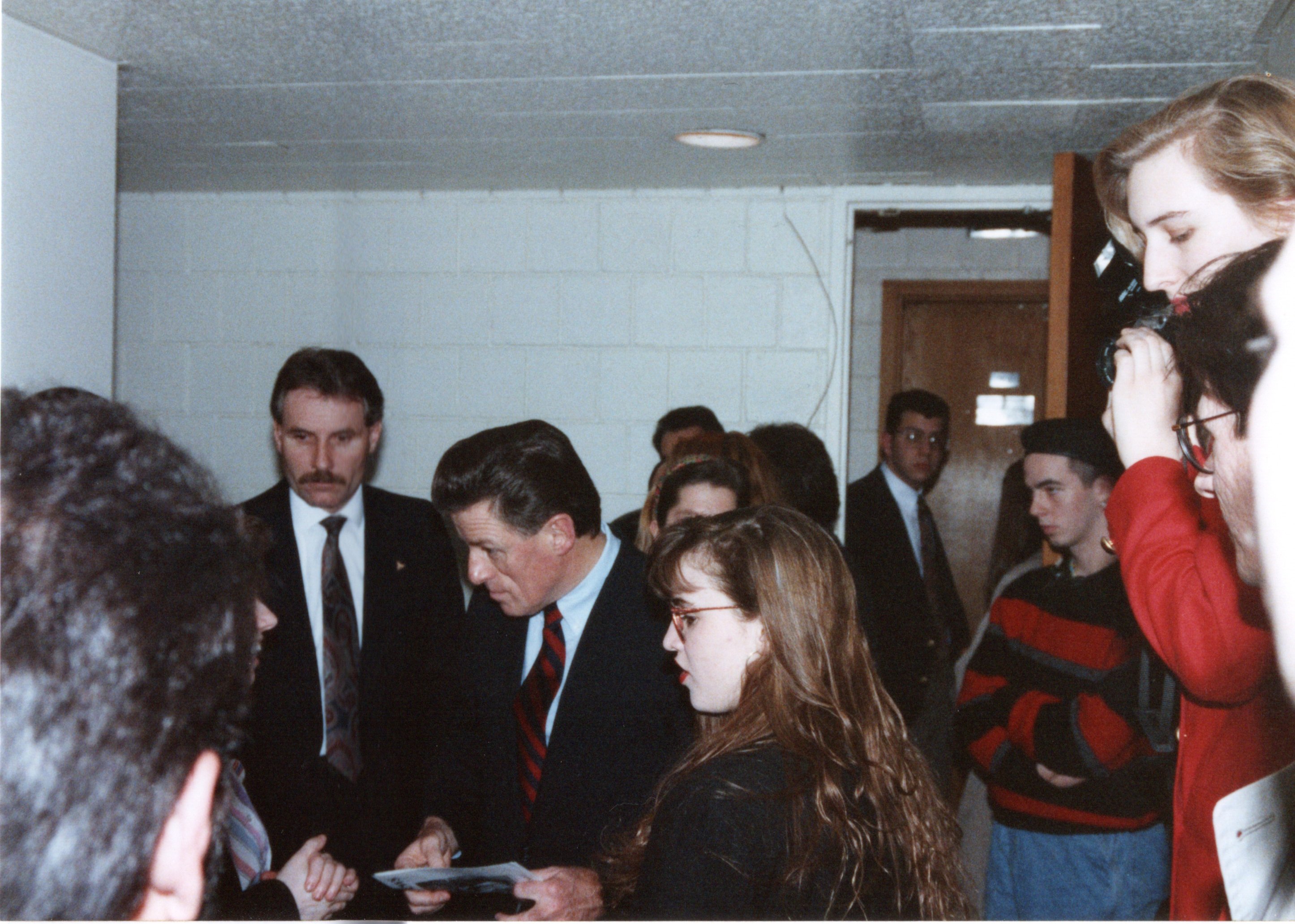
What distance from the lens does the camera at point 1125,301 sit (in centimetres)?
116

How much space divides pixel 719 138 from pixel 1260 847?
2.42 m

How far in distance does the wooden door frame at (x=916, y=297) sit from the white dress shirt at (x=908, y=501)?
105 centimetres

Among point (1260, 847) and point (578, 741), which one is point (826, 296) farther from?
point (1260, 847)

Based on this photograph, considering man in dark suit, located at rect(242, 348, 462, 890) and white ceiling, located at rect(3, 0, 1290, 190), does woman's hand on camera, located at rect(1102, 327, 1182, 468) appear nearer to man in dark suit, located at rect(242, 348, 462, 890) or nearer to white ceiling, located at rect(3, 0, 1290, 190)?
white ceiling, located at rect(3, 0, 1290, 190)

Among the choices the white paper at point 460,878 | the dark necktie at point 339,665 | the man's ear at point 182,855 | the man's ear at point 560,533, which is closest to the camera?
the man's ear at point 182,855

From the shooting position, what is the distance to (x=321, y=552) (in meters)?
2.54

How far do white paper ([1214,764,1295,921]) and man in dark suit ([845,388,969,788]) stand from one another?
4.24 ft

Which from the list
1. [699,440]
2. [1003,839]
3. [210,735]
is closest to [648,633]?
[699,440]

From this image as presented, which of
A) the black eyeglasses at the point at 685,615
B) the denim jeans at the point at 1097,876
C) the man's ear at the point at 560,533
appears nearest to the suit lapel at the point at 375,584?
the man's ear at the point at 560,533

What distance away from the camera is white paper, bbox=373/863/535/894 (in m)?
1.57

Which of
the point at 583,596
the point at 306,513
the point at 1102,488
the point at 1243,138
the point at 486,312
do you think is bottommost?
the point at 583,596

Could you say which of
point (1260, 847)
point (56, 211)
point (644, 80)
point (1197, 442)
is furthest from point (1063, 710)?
point (56, 211)

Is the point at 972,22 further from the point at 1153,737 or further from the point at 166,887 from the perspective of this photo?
the point at 166,887

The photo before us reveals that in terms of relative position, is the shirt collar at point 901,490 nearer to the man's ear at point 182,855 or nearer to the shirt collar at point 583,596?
the shirt collar at point 583,596
